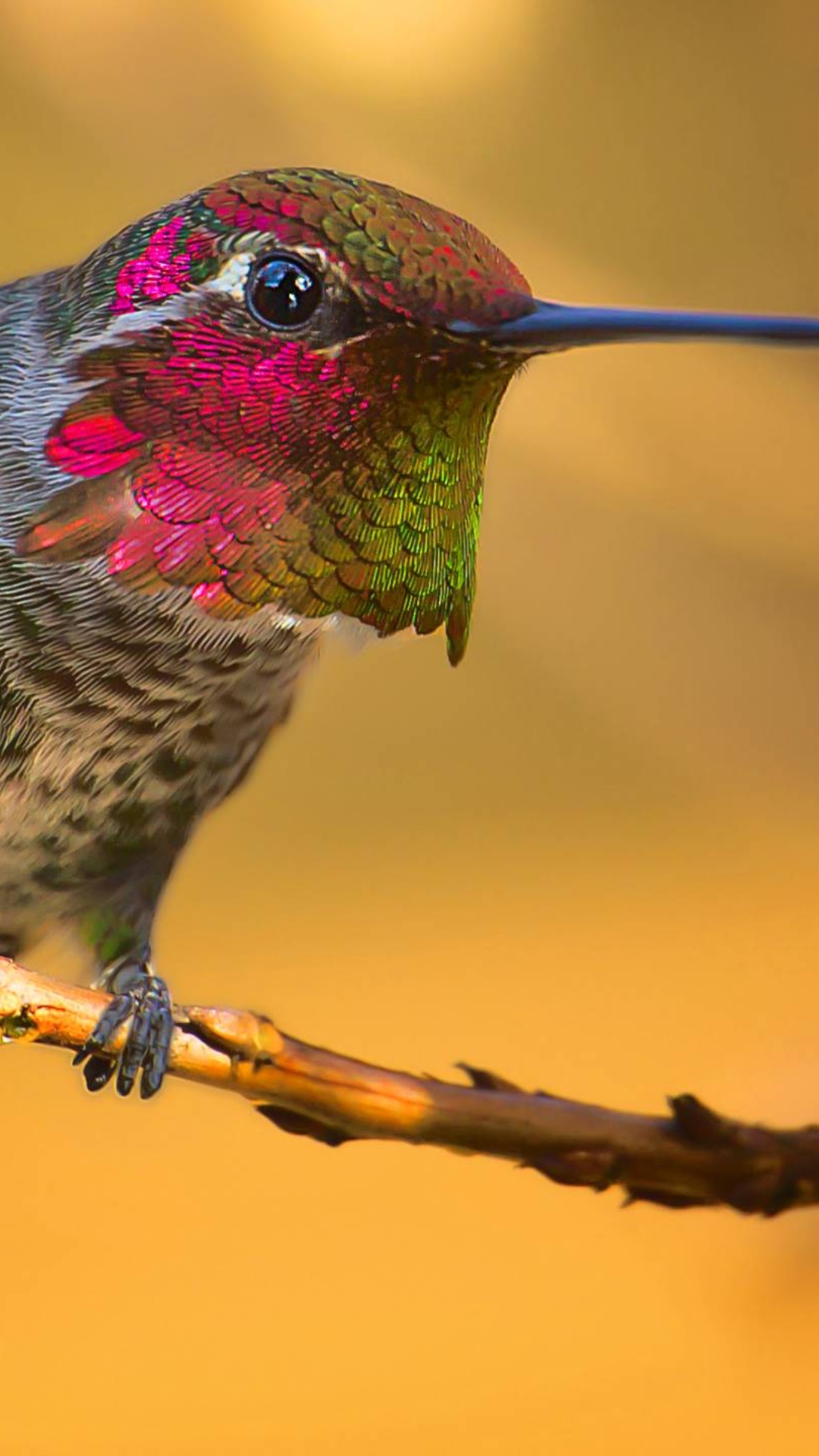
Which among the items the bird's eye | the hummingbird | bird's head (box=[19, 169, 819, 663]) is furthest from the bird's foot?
the bird's eye

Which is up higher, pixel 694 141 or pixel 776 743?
pixel 694 141

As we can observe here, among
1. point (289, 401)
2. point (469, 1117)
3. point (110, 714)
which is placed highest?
point (289, 401)

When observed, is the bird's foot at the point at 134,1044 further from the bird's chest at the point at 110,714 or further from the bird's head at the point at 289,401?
the bird's head at the point at 289,401

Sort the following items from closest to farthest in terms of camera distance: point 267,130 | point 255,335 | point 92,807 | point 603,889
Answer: point 255,335
point 92,807
point 267,130
point 603,889

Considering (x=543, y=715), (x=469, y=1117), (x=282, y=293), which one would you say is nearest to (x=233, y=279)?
(x=282, y=293)

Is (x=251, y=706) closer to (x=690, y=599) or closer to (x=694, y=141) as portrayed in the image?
(x=690, y=599)

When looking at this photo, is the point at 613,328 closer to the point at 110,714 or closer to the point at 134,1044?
the point at 110,714

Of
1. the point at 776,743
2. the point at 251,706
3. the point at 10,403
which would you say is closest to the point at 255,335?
the point at 10,403
